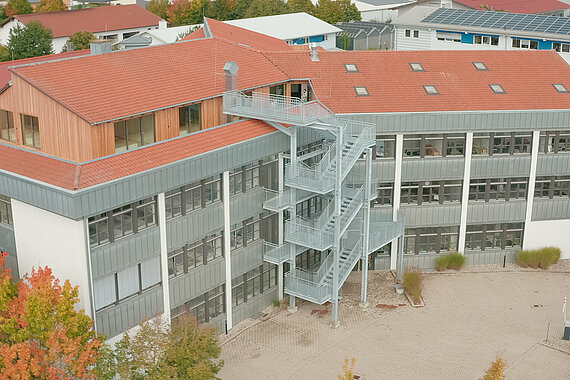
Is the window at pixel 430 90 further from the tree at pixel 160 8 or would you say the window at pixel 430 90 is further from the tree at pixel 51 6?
the tree at pixel 51 6

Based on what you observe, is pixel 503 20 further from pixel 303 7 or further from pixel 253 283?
pixel 253 283

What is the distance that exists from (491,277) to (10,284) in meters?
23.6

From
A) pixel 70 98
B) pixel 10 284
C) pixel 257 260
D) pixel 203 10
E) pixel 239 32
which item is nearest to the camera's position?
pixel 10 284

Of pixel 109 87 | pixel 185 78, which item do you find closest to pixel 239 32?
pixel 185 78

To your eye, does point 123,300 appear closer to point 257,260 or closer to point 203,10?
point 257,260

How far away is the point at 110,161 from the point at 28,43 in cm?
5178

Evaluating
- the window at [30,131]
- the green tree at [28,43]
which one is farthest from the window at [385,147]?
the green tree at [28,43]

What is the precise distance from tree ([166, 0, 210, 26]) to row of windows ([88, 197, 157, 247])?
77.6m

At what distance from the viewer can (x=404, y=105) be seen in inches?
1374

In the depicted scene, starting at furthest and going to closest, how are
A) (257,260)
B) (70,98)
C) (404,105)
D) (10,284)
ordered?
(404,105)
(257,260)
(70,98)
(10,284)

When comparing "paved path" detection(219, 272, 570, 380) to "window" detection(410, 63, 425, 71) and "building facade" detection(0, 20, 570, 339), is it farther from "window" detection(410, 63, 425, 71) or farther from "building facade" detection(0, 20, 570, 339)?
"window" detection(410, 63, 425, 71)

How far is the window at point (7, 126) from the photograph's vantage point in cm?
2759

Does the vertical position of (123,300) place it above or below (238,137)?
below

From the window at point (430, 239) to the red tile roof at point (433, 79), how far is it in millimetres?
6400
